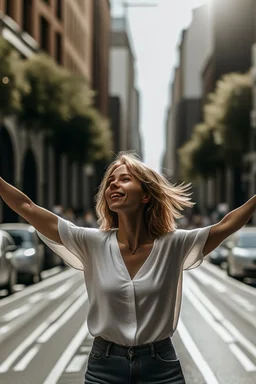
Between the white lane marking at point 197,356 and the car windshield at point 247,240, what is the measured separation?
41.4 ft

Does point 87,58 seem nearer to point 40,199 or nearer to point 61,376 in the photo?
point 40,199

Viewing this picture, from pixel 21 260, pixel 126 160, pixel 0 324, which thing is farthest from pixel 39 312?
pixel 126 160

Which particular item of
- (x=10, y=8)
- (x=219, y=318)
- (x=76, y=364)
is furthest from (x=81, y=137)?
(x=76, y=364)

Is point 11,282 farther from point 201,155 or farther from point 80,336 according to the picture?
point 201,155

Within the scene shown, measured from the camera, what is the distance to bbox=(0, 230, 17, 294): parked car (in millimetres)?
20031

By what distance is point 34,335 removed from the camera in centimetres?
1341

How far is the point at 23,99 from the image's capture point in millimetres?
44969

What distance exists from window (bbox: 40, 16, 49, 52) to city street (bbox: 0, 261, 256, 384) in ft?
118

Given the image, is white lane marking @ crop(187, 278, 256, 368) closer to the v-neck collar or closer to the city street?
the city street

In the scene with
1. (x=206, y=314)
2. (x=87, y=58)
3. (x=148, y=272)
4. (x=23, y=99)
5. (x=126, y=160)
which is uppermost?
(x=87, y=58)

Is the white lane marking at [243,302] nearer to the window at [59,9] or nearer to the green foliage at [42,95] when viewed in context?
the green foliage at [42,95]

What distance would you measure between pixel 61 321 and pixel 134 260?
38.9 feet

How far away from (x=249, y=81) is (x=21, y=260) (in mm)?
48109

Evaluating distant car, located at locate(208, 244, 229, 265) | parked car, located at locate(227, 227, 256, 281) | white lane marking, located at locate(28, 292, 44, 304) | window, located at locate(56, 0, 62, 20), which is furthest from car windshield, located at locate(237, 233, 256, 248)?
window, located at locate(56, 0, 62, 20)
